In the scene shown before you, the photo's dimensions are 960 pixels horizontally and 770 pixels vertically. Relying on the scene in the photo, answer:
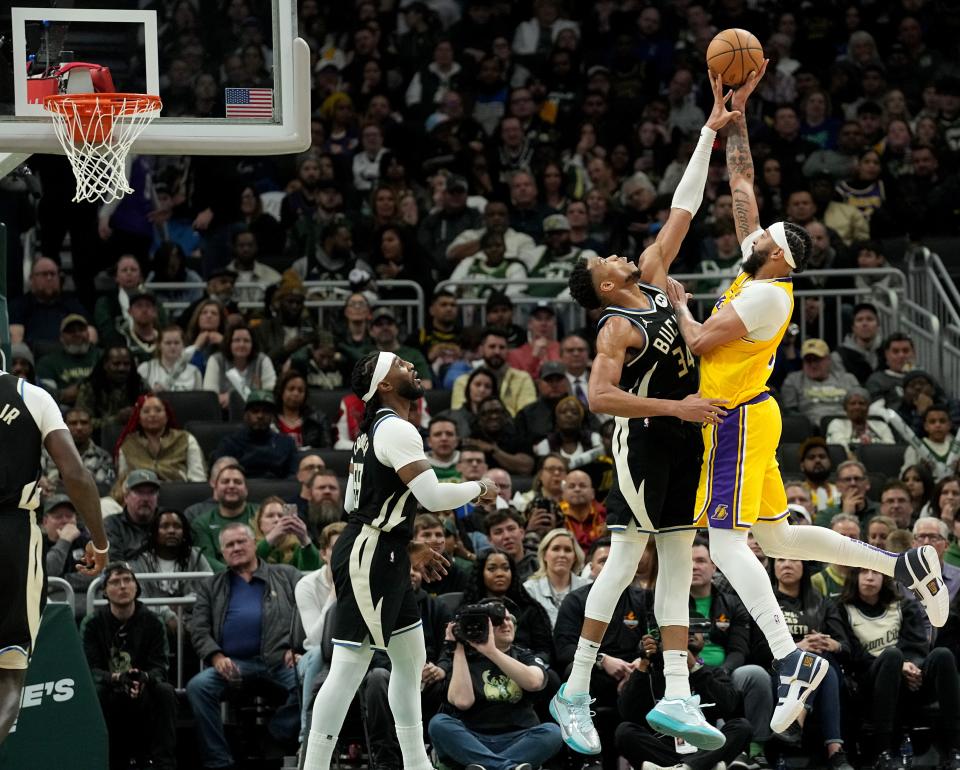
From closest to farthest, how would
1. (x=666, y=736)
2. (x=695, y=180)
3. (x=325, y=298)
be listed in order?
(x=695, y=180)
(x=666, y=736)
(x=325, y=298)

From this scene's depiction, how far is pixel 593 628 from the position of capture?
986 centimetres

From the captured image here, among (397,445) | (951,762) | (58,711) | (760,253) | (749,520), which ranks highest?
(760,253)

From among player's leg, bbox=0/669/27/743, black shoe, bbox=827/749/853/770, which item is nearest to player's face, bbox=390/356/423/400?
player's leg, bbox=0/669/27/743

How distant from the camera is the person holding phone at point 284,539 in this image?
13.4 metres

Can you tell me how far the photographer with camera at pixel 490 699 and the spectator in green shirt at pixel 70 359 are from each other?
19.2 feet

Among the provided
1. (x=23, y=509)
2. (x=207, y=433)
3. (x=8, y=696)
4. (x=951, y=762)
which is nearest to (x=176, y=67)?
(x=23, y=509)

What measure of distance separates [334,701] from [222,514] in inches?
173

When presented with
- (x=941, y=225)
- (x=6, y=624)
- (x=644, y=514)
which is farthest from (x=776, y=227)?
(x=941, y=225)

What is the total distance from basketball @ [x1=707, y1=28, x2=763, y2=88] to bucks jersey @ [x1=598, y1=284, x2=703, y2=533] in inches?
55.4

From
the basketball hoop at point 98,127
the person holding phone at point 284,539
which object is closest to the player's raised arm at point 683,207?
the basketball hoop at point 98,127

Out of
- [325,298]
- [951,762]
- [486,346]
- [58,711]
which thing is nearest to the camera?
[58,711]

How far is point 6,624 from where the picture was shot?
29.7ft

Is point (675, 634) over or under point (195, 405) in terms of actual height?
under

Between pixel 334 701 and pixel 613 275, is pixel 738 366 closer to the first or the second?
pixel 613 275
